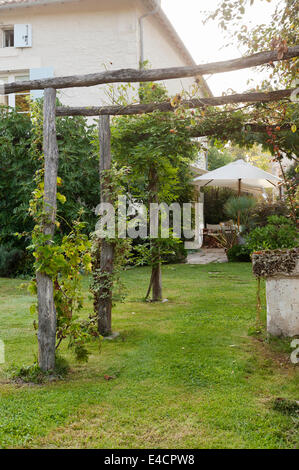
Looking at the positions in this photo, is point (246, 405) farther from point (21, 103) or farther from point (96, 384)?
point (21, 103)

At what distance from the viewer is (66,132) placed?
10680mm

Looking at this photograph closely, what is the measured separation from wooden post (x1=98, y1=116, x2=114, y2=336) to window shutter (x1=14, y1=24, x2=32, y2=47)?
329 inches

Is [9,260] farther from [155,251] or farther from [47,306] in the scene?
[47,306]

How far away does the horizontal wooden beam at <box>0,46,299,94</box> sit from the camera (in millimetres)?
3674

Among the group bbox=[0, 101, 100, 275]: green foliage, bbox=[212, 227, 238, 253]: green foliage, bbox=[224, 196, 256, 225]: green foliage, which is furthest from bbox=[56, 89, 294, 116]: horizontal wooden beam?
bbox=[224, 196, 256, 225]: green foliage

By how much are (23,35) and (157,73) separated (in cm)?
981

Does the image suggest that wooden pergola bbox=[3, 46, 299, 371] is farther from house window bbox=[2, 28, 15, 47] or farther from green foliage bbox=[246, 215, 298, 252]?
house window bbox=[2, 28, 15, 47]

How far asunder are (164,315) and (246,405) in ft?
10.2

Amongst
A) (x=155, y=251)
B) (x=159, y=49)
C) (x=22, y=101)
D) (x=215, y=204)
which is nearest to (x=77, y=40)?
(x=22, y=101)

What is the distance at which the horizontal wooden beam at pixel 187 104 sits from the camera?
173 inches

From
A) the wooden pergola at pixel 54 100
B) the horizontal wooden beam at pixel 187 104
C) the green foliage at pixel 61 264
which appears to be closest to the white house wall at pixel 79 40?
the horizontal wooden beam at pixel 187 104

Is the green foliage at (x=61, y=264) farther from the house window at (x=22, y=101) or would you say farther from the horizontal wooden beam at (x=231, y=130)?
the house window at (x=22, y=101)

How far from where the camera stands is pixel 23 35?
1218 cm

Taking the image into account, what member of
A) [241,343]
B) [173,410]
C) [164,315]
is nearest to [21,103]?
[164,315]
